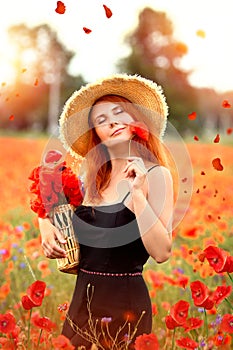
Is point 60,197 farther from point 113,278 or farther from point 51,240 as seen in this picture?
point 113,278

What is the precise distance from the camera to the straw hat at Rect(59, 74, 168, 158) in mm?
2736

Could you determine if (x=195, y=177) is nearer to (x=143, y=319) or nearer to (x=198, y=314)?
(x=198, y=314)

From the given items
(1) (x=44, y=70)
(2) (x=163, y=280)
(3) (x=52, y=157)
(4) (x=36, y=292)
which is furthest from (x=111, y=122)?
(1) (x=44, y=70)

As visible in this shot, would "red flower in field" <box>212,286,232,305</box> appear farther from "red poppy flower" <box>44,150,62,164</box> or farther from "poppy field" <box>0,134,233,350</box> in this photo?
"red poppy flower" <box>44,150,62,164</box>

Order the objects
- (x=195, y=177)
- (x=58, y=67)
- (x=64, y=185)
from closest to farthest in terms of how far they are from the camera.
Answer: (x=64, y=185)
(x=195, y=177)
(x=58, y=67)

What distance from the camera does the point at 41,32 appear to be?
19.9m

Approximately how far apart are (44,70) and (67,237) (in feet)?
53.5

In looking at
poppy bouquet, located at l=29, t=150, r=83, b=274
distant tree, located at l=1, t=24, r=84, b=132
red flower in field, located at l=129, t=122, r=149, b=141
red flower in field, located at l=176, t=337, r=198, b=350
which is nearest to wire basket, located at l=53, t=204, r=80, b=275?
poppy bouquet, located at l=29, t=150, r=83, b=274

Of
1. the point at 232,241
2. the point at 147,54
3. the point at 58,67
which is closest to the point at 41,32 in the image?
the point at 58,67

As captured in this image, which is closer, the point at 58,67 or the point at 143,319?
the point at 143,319

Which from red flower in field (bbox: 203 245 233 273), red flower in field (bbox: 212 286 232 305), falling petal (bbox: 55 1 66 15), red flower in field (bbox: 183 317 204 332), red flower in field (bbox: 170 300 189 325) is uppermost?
falling petal (bbox: 55 1 66 15)

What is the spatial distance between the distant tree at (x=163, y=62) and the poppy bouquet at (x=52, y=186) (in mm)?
12994

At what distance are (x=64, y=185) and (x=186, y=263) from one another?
1.92m

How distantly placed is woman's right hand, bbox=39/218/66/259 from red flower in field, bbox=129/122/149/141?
0.48 metres
